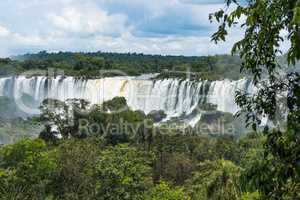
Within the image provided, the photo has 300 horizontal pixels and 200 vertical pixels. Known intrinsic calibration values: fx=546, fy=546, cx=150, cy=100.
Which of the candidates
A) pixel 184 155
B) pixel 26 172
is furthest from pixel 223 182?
pixel 184 155

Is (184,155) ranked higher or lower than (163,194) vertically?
lower

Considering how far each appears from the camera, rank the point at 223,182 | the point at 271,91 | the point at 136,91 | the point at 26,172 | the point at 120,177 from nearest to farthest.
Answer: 1. the point at 271,91
2. the point at 223,182
3. the point at 120,177
4. the point at 26,172
5. the point at 136,91

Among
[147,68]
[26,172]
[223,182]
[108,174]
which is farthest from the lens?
[147,68]

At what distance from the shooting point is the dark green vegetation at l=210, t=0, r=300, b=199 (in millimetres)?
2820

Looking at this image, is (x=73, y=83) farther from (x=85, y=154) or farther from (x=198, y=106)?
(x=85, y=154)

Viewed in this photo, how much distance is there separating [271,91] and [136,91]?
124 ft

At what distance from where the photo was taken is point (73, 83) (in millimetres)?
43125

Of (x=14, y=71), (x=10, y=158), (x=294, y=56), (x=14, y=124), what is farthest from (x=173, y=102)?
(x=294, y=56)

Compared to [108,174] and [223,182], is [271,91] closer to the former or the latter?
[223,182]

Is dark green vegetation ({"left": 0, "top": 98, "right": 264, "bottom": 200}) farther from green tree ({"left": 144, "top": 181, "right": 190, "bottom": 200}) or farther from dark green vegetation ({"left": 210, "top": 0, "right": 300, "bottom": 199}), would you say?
dark green vegetation ({"left": 210, "top": 0, "right": 300, "bottom": 199})

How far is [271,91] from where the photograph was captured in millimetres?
3447

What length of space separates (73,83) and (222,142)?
56.1 feet

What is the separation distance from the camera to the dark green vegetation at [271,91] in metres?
2.82

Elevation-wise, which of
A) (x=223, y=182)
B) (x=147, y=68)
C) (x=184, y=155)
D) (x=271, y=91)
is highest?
(x=271, y=91)
